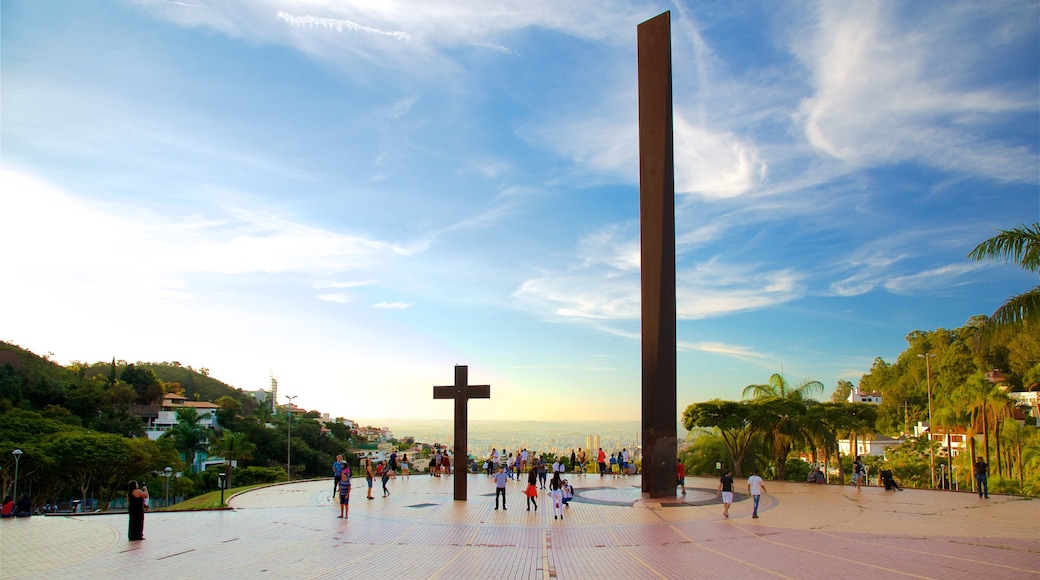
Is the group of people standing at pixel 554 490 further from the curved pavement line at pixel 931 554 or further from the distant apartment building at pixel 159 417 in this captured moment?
the distant apartment building at pixel 159 417

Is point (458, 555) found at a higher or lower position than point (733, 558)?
lower

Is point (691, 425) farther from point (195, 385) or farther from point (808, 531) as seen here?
point (195, 385)

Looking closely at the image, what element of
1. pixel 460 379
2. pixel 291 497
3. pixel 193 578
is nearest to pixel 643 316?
pixel 460 379

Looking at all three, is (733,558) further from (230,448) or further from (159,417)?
(159,417)

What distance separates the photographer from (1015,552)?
1383cm

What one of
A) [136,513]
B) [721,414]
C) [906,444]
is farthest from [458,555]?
[906,444]

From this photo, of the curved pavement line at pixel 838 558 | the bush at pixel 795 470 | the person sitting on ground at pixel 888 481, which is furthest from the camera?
the bush at pixel 795 470

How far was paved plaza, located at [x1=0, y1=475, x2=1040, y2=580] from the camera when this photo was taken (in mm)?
12648

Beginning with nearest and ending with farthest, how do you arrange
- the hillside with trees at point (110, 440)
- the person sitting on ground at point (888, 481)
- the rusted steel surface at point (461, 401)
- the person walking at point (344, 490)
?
the person walking at point (344, 490) → the rusted steel surface at point (461, 401) → the person sitting on ground at point (888, 481) → the hillside with trees at point (110, 440)

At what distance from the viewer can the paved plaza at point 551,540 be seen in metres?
12.6

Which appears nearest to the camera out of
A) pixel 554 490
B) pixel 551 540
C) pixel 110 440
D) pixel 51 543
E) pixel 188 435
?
pixel 51 543

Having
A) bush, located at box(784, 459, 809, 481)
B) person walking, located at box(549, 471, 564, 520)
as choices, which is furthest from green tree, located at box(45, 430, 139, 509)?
bush, located at box(784, 459, 809, 481)

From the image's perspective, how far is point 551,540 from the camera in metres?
16.3

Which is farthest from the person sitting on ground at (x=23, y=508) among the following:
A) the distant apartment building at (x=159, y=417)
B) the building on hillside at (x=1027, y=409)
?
the distant apartment building at (x=159, y=417)
